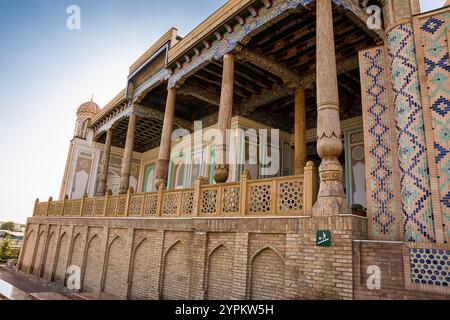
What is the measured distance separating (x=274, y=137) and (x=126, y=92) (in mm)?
6521

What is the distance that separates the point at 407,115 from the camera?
4723mm

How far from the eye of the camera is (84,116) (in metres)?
20.5

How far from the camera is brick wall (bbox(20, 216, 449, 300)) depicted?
4.32 metres

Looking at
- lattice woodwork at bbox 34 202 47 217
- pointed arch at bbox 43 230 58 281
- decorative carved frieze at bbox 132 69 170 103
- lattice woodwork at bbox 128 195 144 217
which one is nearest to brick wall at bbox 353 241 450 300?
lattice woodwork at bbox 128 195 144 217

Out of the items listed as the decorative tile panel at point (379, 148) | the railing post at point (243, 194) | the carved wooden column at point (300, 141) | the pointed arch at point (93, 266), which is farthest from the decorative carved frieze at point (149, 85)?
the decorative tile panel at point (379, 148)

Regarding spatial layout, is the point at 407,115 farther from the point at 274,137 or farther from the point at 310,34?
the point at 274,137

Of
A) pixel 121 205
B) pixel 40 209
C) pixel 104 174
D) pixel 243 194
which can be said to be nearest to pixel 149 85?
pixel 121 205

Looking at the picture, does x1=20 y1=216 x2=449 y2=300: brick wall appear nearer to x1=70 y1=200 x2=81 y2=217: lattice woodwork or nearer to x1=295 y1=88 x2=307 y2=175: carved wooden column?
x1=70 y1=200 x2=81 y2=217: lattice woodwork

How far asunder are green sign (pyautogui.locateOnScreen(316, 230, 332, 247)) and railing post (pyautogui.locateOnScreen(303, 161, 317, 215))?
41 centimetres

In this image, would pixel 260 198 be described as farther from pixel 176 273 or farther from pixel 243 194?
pixel 176 273

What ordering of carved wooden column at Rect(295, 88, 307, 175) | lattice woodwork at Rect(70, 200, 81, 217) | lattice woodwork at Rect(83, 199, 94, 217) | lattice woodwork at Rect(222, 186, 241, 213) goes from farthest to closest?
1. lattice woodwork at Rect(70, 200, 81, 217)
2. lattice woodwork at Rect(83, 199, 94, 217)
3. carved wooden column at Rect(295, 88, 307, 175)
4. lattice woodwork at Rect(222, 186, 241, 213)

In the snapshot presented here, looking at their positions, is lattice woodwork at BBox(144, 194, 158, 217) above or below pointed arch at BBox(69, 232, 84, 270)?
above

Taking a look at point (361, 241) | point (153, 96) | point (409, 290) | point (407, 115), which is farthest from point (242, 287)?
point (153, 96)

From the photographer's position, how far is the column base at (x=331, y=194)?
472 cm
